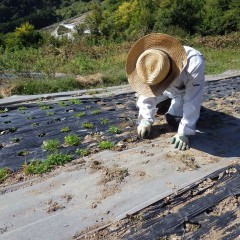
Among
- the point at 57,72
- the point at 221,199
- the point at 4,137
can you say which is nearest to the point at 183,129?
the point at 221,199

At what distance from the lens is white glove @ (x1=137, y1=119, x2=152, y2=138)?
13.0 ft

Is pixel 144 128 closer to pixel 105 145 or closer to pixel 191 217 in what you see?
pixel 105 145

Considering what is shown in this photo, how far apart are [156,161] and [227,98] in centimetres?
308

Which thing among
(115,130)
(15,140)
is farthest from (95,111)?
(15,140)

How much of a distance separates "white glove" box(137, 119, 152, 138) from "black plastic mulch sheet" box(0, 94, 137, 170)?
25 centimetres

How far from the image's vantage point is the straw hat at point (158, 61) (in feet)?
11.0

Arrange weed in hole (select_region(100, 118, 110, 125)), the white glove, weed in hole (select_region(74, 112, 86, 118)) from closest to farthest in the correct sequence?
the white glove
weed in hole (select_region(100, 118, 110, 125))
weed in hole (select_region(74, 112, 86, 118))

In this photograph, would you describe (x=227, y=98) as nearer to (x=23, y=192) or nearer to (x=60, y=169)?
(x=60, y=169)

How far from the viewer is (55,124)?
472 cm

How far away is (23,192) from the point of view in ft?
9.89

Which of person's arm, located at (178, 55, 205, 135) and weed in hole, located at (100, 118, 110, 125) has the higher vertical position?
person's arm, located at (178, 55, 205, 135)

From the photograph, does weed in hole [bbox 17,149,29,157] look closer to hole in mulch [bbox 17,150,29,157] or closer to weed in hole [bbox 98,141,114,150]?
hole in mulch [bbox 17,150,29,157]

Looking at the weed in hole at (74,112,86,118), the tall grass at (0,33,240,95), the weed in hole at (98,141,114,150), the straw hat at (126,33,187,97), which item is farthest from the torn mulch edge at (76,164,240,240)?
the tall grass at (0,33,240,95)

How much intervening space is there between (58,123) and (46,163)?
1.36m
